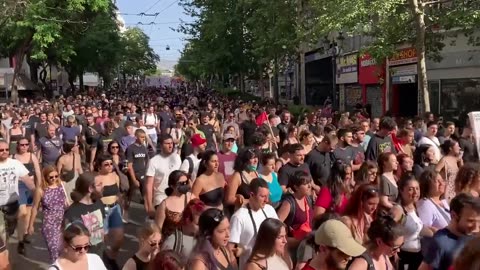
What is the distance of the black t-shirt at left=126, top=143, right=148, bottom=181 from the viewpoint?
9266 mm

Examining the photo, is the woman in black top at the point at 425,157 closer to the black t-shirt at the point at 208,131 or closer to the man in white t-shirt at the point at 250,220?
the man in white t-shirt at the point at 250,220

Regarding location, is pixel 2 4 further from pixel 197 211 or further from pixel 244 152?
pixel 197 211

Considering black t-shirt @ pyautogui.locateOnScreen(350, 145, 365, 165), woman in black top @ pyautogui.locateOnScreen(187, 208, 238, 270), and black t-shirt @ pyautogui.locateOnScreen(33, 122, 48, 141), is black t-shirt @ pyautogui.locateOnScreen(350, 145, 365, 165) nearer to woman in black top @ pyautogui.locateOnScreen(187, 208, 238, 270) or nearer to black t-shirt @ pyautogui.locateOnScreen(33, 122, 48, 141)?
woman in black top @ pyautogui.locateOnScreen(187, 208, 238, 270)

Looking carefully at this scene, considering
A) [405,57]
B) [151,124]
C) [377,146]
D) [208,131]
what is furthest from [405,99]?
[377,146]

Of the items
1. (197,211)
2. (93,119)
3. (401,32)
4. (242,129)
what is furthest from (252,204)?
(401,32)

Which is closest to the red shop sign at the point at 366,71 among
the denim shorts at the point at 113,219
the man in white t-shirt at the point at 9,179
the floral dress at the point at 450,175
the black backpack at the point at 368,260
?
the floral dress at the point at 450,175

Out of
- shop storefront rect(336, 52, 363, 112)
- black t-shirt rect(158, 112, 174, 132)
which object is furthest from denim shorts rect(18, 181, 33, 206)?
shop storefront rect(336, 52, 363, 112)

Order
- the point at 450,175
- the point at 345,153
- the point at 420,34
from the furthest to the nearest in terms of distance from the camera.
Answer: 1. the point at 420,34
2. the point at 345,153
3. the point at 450,175

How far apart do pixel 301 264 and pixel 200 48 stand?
31.5m

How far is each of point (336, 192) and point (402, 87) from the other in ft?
70.1

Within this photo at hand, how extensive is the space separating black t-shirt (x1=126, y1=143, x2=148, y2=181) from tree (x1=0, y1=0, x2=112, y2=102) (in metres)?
24.6

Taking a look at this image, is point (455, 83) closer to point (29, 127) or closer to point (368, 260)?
point (29, 127)

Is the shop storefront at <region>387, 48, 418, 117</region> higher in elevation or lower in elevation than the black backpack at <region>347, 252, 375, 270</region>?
higher

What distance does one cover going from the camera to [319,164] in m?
7.75
